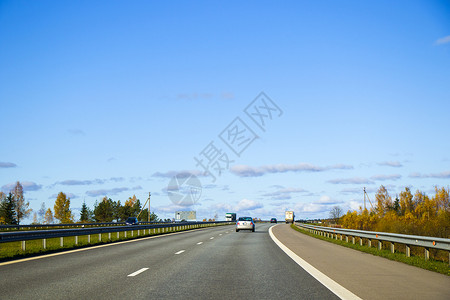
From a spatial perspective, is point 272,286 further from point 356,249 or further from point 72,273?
point 356,249

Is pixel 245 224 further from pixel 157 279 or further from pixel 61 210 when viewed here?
pixel 61 210

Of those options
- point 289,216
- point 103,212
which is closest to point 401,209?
point 289,216

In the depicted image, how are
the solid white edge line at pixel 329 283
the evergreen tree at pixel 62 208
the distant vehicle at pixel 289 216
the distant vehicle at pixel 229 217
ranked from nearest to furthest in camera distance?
the solid white edge line at pixel 329 283, the distant vehicle at pixel 289 216, the distant vehicle at pixel 229 217, the evergreen tree at pixel 62 208

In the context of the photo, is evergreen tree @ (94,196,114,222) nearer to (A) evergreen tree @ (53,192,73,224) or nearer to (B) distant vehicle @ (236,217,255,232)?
(A) evergreen tree @ (53,192,73,224)

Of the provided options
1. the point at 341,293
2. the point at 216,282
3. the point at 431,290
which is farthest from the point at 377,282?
the point at 216,282

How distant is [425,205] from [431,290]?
314 ft

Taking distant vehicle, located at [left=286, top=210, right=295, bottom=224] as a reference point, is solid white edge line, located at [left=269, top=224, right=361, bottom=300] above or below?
above

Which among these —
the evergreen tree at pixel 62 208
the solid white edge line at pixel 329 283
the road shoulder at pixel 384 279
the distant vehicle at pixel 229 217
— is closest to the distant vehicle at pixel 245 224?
the road shoulder at pixel 384 279

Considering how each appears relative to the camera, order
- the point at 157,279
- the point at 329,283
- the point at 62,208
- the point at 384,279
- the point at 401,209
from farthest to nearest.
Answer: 1. the point at 62,208
2. the point at 401,209
3. the point at 384,279
4. the point at 157,279
5. the point at 329,283

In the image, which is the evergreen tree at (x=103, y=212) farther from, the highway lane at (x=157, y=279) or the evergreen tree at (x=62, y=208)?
the highway lane at (x=157, y=279)

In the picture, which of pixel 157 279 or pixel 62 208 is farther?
pixel 62 208

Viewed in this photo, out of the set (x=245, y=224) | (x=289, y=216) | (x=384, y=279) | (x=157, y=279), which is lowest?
(x=289, y=216)

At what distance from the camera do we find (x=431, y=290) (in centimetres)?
852

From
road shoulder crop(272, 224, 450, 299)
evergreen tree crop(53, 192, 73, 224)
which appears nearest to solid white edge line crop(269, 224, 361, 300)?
road shoulder crop(272, 224, 450, 299)
